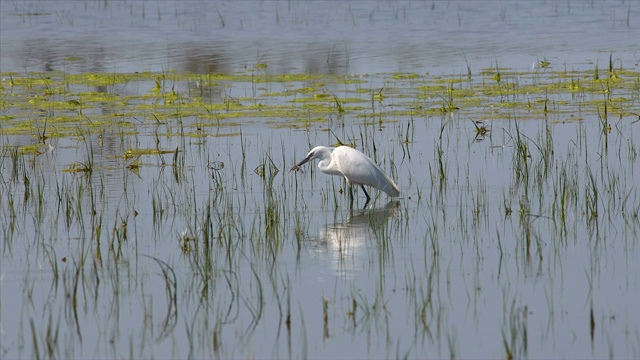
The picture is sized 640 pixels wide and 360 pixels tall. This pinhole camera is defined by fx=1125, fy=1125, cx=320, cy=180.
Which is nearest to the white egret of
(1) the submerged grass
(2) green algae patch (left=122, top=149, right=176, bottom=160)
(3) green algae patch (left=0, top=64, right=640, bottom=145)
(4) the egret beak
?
(4) the egret beak

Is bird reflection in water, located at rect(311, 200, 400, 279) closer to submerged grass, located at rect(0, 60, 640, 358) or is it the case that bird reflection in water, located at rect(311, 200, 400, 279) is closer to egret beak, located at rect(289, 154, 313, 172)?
submerged grass, located at rect(0, 60, 640, 358)

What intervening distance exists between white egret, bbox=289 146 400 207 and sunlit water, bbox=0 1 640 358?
17cm

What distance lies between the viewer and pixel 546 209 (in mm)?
7387

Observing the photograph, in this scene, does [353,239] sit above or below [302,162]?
below

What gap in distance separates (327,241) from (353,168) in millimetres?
1426

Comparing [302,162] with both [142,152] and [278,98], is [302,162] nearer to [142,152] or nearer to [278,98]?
[142,152]

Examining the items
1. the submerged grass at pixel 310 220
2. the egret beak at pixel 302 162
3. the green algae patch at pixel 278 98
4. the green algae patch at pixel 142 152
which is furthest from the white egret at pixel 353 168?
the green algae patch at pixel 278 98

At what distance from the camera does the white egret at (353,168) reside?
8.13 m

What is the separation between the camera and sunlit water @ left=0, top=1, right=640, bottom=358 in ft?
16.8

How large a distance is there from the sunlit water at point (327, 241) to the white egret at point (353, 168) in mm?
166

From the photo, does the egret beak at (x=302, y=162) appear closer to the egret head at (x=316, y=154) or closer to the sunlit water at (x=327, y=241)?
the egret head at (x=316, y=154)

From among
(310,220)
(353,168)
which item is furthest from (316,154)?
(310,220)

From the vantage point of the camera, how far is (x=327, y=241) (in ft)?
22.9

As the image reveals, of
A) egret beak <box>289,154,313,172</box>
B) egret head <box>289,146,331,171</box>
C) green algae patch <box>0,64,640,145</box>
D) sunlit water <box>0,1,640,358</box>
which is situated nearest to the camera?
sunlit water <box>0,1,640,358</box>
